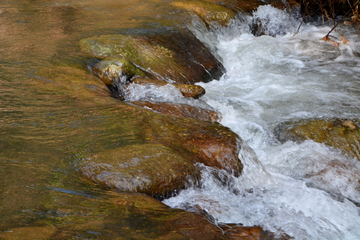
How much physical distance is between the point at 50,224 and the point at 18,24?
6981mm

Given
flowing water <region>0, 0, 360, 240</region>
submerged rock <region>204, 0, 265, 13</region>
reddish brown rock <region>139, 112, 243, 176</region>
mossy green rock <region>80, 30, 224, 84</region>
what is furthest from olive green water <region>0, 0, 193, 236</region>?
submerged rock <region>204, 0, 265, 13</region>

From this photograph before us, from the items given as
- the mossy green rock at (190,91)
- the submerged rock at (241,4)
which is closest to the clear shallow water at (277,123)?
the mossy green rock at (190,91)

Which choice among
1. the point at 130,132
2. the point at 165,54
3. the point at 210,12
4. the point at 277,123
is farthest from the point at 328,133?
the point at 210,12

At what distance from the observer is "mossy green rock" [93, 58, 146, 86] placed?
576cm

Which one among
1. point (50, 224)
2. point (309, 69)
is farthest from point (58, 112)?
point (309, 69)

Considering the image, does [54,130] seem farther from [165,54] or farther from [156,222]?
[165,54]

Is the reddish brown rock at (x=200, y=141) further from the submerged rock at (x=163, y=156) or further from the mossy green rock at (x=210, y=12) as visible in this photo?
the mossy green rock at (x=210, y=12)

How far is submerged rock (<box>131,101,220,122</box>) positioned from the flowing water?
0.24 metres

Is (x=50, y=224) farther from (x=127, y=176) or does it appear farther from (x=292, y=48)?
(x=292, y=48)

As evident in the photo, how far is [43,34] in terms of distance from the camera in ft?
23.6

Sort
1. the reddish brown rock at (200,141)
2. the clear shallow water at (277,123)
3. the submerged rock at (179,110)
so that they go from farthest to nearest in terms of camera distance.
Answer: the submerged rock at (179,110) → the reddish brown rock at (200,141) → the clear shallow water at (277,123)

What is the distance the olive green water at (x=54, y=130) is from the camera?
242 cm

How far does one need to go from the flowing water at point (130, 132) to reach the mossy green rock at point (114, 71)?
238 millimetres

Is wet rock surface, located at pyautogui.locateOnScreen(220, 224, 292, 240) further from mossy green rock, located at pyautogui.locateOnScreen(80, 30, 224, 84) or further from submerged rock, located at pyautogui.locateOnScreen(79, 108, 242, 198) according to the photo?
mossy green rock, located at pyautogui.locateOnScreen(80, 30, 224, 84)
